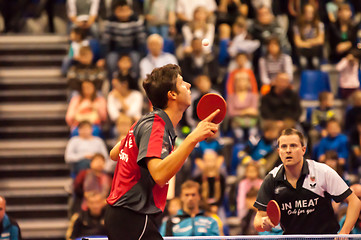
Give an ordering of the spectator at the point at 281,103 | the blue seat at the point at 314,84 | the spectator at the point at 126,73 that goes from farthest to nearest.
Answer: the blue seat at the point at 314,84 < the spectator at the point at 126,73 < the spectator at the point at 281,103

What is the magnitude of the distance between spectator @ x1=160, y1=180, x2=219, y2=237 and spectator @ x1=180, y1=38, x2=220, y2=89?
3.32 metres

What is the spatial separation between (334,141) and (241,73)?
181 centimetres

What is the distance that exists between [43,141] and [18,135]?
0.46 m

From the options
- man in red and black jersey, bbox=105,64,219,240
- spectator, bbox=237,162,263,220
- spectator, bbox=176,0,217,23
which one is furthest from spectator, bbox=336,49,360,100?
man in red and black jersey, bbox=105,64,219,240

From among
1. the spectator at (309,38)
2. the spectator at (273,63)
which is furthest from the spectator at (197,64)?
the spectator at (309,38)

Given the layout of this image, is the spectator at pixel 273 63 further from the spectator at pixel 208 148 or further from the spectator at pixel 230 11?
the spectator at pixel 208 148

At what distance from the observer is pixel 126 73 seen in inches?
423

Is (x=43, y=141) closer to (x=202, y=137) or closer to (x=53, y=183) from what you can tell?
(x=53, y=183)

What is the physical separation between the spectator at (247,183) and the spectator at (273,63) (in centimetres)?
238

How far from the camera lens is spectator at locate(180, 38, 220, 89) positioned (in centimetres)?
1091

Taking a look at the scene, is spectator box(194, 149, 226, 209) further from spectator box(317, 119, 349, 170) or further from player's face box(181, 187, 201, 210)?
spectator box(317, 119, 349, 170)

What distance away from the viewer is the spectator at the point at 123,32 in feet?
37.6

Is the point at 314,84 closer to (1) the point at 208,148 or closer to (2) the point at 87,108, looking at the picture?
(1) the point at 208,148

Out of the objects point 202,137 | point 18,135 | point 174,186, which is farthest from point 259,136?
point 202,137
